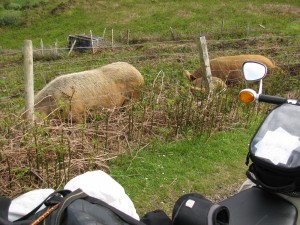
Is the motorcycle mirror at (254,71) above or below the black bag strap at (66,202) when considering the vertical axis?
above

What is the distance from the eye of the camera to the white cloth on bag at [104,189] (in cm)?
245

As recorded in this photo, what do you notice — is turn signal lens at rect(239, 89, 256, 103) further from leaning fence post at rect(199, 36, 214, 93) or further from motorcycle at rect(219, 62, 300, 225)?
leaning fence post at rect(199, 36, 214, 93)

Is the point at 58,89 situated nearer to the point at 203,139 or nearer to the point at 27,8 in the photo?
the point at 203,139

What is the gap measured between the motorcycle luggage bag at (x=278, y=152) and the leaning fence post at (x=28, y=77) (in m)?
3.08

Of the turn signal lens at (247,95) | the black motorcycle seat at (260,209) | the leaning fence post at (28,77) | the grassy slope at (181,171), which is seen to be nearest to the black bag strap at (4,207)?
the black motorcycle seat at (260,209)

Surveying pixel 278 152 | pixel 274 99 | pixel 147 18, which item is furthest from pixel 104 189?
pixel 147 18

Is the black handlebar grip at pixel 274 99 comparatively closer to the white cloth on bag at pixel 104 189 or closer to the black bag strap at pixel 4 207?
the white cloth on bag at pixel 104 189

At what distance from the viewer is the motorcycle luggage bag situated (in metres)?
2.24

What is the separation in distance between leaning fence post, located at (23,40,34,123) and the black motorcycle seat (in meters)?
3.03

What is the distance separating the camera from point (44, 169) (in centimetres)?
434

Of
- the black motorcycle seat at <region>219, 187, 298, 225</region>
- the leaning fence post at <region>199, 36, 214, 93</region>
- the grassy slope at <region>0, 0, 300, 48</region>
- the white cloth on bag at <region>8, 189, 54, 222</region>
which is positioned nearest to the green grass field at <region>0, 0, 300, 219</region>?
the leaning fence post at <region>199, 36, 214, 93</region>

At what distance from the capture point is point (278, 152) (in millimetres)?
2285

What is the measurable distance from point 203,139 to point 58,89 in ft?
9.22

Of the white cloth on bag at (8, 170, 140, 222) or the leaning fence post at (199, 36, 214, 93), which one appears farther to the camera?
the leaning fence post at (199, 36, 214, 93)
